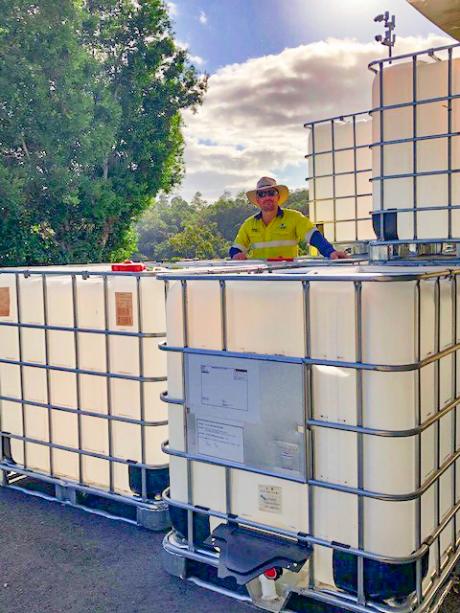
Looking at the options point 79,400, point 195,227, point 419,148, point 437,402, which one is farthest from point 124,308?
point 195,227

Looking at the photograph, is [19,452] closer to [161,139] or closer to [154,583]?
[154,583]

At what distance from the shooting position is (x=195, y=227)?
45562 mm

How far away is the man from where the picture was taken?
5.70 meters

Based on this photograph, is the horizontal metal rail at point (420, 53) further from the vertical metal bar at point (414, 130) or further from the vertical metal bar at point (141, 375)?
the vertical metal bar at point (141, 375)

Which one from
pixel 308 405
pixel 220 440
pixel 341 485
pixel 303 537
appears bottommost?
pixel 303 537

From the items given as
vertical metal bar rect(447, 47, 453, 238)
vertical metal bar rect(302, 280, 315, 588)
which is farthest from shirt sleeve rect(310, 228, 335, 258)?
vertical metal bar rect(302, 280, 315, 588)

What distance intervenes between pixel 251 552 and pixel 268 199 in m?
3.78

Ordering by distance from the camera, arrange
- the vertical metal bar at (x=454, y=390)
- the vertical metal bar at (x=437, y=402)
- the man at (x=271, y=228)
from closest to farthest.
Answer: the vertical metal bar at (x=437, y=402), the vertical metal bar at (x=454, y=390), the man at (x=271, y=228)

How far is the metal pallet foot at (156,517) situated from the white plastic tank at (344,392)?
2.42 feet

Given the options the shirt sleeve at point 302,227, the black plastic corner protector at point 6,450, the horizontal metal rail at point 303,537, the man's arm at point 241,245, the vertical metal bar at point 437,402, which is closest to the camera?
the horizontal metal rail at point 303,537

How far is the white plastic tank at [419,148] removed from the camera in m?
3.57

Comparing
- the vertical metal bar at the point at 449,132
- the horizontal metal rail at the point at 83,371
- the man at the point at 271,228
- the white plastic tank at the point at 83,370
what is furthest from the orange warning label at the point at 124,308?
the man at the point at 271,228

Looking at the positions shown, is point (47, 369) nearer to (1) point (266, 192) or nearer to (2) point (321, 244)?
(2) point (321, 244)

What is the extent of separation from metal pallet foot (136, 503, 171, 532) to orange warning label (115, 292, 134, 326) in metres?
1.05
